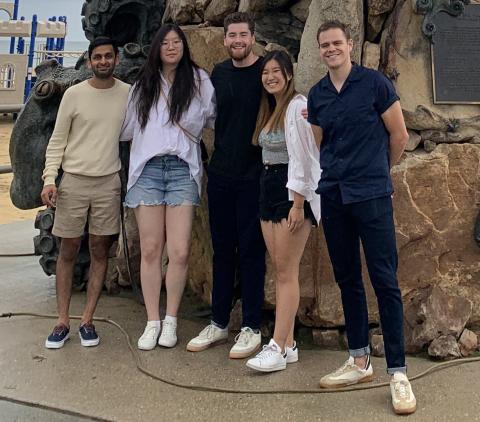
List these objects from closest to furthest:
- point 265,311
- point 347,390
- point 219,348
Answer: point 347,390, point 219,348, point 265,311

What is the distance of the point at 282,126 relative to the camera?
128 inches

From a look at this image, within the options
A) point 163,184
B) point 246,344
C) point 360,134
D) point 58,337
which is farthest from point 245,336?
point 360,134

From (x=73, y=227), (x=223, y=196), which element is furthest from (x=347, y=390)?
(x=73, y=227)

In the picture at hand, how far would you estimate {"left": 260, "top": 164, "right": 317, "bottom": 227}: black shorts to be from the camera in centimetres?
325

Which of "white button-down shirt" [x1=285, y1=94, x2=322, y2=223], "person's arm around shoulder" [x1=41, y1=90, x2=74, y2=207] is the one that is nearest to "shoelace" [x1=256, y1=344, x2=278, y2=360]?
"white button-down shirt" [x1=285, y1=94, x2=322, y2=223]

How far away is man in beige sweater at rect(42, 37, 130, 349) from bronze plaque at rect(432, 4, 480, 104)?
1.80 meters

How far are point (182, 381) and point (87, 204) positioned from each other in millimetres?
1101

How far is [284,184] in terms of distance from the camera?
325 centimetres

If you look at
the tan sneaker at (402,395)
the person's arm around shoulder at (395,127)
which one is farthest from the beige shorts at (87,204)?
the tan sneaker at (402,395)

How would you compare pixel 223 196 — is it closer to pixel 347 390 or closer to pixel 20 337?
pixel 347 390

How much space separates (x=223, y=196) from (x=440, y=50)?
1.54 meters

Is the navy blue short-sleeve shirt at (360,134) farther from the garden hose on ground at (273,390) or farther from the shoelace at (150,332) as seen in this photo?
the shoelace at (150,332)

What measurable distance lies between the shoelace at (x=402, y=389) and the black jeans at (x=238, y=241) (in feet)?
3.09

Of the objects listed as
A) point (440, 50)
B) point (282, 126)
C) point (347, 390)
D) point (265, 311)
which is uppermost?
point (440, 50)
